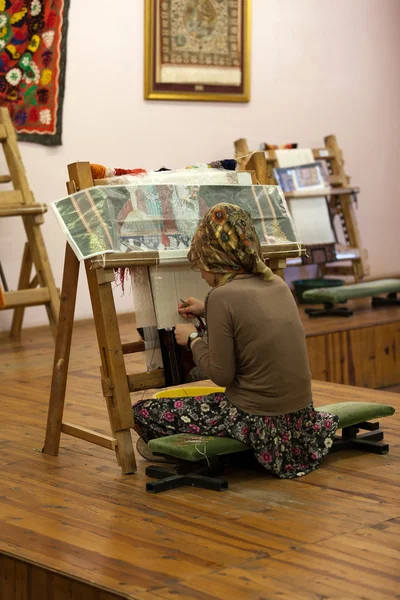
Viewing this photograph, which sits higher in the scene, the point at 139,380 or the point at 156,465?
the point at 139,380

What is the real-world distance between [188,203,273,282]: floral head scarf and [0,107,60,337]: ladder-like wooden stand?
2.28 m

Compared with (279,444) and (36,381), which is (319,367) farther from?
(279,444)

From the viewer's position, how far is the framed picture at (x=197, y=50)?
610cm

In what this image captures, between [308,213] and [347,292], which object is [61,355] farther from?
[308,213]

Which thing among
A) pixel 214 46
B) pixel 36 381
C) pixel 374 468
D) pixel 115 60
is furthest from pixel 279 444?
pixel 214 46

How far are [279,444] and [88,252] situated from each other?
2.60ft

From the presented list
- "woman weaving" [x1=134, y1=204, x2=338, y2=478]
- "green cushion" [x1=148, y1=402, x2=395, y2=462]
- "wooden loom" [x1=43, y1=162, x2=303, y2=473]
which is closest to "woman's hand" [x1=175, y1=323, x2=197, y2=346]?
"woman weaving" [x1=134, y1=204, x2=338, y2=478]

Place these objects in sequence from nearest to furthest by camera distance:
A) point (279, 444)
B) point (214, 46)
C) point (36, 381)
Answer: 1. point (279, 444)
2. point (36, 381)
3. point (214, 46)

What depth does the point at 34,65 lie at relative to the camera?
5.51 m

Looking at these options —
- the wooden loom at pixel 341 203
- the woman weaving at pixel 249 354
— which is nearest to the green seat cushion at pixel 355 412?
the woman weaving at pixel 249 354

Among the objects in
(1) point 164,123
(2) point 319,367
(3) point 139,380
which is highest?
(1) point 164,123

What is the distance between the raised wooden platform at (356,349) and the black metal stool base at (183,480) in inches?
90.6

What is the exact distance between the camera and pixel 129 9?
5965 millimetres

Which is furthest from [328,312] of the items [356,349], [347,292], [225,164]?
[225,164]
